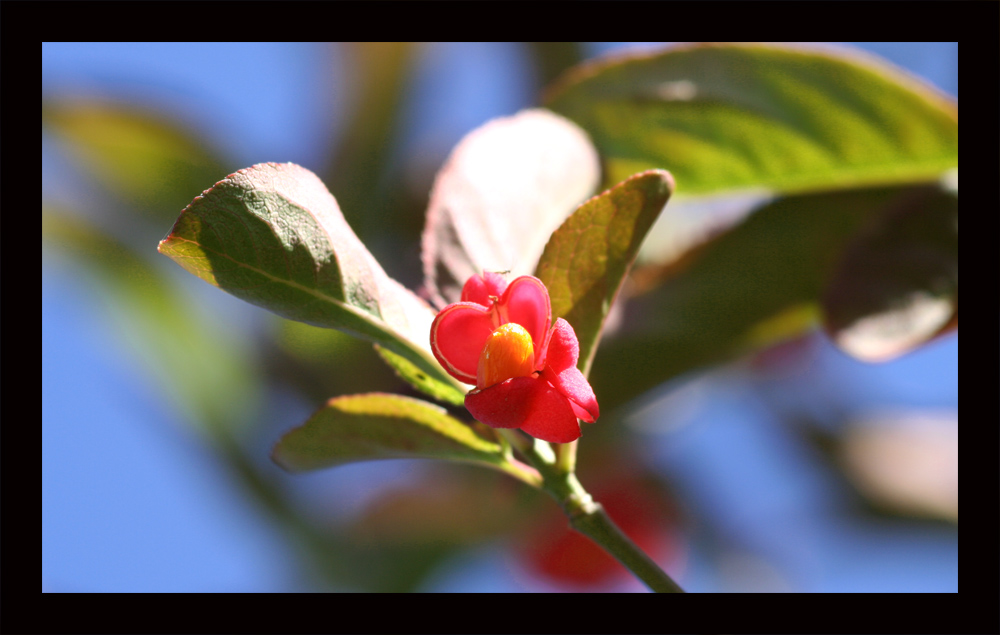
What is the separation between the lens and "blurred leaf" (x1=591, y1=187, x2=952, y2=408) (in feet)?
2.36

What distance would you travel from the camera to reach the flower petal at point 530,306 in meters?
0.37

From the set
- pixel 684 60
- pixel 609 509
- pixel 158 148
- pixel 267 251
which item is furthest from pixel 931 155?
pixel 158 148

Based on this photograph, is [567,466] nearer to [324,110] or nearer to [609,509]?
[609,509]

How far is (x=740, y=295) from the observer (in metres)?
0.74

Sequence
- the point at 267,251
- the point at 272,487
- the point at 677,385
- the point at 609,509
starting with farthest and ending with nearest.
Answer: the point at 272,487 → the point at 609,509 → the point at 677,385 → the point at 267,251

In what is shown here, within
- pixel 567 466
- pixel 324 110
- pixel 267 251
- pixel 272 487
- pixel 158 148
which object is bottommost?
pixel 567 466

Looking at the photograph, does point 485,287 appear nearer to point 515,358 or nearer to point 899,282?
point 515,358

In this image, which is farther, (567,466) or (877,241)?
(877,241)

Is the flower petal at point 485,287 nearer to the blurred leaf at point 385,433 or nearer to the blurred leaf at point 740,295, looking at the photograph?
the blurred leaf at point 385,433

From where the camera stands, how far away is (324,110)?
1.53 metres

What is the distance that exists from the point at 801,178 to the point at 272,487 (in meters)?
1.04

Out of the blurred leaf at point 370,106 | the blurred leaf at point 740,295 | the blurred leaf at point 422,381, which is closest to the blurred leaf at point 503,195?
the blurred leaf at point 422,381

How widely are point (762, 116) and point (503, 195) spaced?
0.92 ft

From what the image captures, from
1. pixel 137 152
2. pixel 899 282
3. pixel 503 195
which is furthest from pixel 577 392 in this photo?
pixel 137 152
